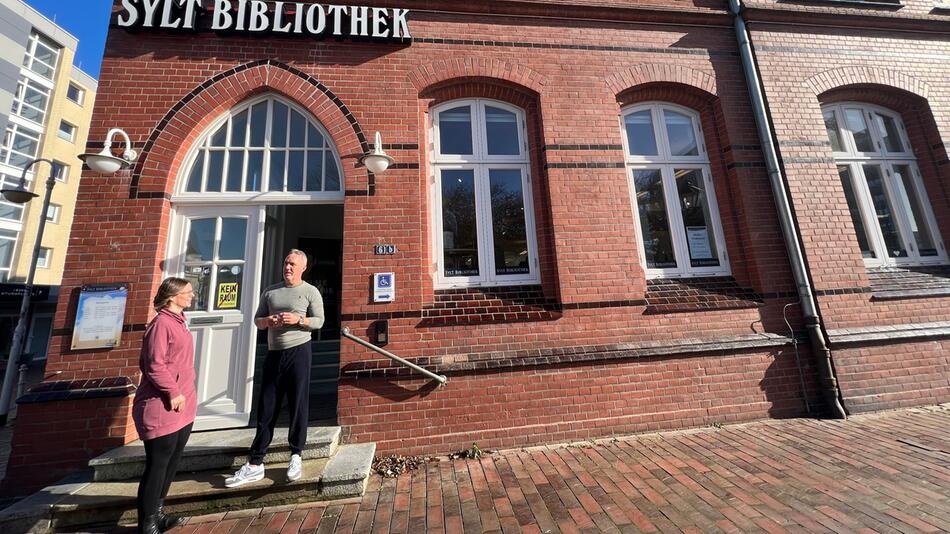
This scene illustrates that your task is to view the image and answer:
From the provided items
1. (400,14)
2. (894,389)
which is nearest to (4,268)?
(400,14)

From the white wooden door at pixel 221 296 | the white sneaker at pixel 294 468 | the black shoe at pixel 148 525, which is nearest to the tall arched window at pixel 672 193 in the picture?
the white sneaker at pixel 294 468

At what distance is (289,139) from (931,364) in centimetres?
853

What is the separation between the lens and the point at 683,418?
4.14m

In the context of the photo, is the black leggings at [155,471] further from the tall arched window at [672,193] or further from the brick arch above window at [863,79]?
the brick arch above window at [863,79]

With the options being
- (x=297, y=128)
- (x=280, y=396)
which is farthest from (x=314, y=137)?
(x=280, y=396)

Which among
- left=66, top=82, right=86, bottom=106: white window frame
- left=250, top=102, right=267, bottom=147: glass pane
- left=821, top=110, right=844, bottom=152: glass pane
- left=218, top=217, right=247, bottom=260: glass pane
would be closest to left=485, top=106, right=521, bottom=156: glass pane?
left=250, top=102, right=267, bottom=147: glass pane

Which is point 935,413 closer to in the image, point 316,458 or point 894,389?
point 894,389

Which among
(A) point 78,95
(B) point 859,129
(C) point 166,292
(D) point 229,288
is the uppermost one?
(A) point 78,95

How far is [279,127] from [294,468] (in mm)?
3882

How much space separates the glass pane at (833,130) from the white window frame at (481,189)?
4.93m

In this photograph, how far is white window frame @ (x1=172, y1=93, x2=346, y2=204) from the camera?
4.27 meters

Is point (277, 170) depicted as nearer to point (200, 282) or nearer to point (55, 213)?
point (200, 282)

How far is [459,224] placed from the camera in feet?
15.4

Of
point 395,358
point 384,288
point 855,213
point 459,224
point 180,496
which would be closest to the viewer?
point 180,496
